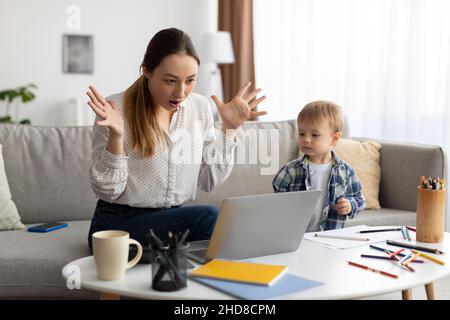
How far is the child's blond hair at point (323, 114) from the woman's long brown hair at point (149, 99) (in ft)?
1.43

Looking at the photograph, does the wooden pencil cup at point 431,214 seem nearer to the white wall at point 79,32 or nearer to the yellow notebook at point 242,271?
the yellow notebook at point 242,271

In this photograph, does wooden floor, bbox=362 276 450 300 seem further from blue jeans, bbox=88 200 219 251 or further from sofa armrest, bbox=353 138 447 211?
blue jeans, bbox=88 200 219 251

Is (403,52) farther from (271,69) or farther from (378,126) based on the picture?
(271,69)

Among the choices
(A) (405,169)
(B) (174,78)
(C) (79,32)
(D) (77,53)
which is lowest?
(A) (405,169)

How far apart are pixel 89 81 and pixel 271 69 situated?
158cm

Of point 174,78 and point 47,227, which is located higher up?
point 174,78

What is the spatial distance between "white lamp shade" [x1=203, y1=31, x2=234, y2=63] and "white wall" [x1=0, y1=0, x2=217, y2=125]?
0.38 meters

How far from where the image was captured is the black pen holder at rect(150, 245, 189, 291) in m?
1.27

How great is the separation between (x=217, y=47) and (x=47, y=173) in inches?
101

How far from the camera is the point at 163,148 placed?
1.99 metres

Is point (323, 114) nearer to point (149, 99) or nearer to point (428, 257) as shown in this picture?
point (149, 99)

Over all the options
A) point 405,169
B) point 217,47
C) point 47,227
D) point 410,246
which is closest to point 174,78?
point 410,246

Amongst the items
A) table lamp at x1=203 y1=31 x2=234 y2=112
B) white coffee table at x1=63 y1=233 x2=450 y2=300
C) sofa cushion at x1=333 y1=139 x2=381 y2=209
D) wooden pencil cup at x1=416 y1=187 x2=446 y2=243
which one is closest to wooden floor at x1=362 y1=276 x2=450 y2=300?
sofa cushion at x1=333 y1=139 x2=381 y2=209
